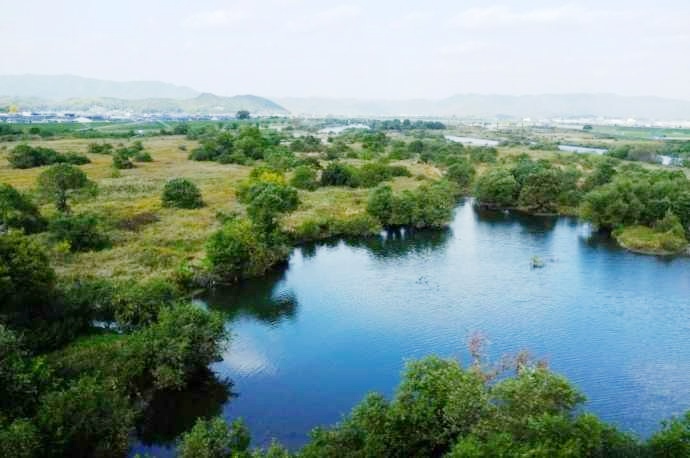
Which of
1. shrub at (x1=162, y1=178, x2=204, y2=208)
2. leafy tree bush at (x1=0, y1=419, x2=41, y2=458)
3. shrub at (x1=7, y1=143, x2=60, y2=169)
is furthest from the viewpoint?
shrub at (x1=7, y1=143, x2=60, y2=169)

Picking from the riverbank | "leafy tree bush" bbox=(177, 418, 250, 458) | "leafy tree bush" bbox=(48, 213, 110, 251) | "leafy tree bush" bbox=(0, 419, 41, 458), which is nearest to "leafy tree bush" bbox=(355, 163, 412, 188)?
the riverbank

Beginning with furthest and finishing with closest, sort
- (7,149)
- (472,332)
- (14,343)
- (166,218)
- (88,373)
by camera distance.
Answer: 1. (7,149)
2. (166,218)
3. (472,332)
4. (88,373)
5. (14,343)

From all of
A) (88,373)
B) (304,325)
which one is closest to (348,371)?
(304,325)

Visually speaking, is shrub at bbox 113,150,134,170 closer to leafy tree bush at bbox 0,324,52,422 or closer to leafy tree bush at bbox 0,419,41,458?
leafy tree bush at bbox 0,324,52,422

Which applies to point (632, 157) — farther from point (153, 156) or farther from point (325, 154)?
point (153, 156)

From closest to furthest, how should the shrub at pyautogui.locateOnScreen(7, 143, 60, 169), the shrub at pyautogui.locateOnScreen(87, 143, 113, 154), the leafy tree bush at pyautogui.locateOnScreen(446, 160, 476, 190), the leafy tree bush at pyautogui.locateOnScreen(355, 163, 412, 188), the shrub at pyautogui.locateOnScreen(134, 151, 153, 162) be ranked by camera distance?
the leafy tree bush at pyautogui.locateOnScreen(355, 163, 412, 188), the shrub at pyautogui.locateOnScreen(7, 143, 60, 169), the leafy tree bush at pyautogui.locateOnScreen(446, 160, 476, 190), the shrub at pyautogui.locateOnScreen(134, 151, 153, 162), the shrub at pyautogui.locateOnScreen(87, 143, 113, 154)

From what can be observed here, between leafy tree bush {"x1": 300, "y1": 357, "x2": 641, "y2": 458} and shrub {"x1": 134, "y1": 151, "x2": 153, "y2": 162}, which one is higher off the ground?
shrub {"x1": 134, "y1": 151, "x2": 153, "y2": 162}
